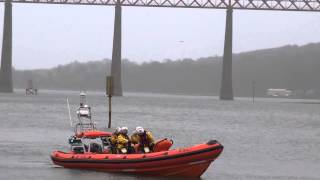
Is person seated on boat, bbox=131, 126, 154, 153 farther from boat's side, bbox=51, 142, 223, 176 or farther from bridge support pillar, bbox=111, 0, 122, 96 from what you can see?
bridge support pillar, bbox=111, 0, 122, 96

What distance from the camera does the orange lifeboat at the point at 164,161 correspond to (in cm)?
2623

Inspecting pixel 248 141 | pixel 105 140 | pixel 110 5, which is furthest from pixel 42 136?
pixel 110 5

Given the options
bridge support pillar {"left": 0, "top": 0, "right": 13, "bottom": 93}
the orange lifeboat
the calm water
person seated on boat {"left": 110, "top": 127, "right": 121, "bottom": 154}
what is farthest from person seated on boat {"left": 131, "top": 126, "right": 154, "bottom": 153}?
bridge support pillar {"left": 0, "top": 0, "right": 13, "bottom": 93}

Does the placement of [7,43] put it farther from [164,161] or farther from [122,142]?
[164,161]

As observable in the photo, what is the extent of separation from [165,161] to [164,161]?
3cm

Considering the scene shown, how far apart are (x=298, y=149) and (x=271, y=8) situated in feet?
299

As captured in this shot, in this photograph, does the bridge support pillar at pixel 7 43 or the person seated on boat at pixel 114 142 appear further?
the bridge support pillar at pixel 7 43

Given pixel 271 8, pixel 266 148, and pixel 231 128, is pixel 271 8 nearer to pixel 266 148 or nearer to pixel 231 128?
pixel 231 128

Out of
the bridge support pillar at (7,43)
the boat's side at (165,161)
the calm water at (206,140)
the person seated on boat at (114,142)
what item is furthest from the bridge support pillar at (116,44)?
the boat's side at (165,161)

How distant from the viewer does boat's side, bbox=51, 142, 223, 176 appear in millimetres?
26219

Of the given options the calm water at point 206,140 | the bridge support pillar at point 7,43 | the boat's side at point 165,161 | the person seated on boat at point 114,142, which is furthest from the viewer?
the bridge support pillar at point 7,43

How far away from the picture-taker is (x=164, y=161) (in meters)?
26.6

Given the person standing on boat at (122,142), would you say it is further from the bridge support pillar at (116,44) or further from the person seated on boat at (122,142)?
the bridge support pillar at (116,44)

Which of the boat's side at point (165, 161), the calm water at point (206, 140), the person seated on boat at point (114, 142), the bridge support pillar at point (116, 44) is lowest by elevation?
the calm water at point (206, 140)
